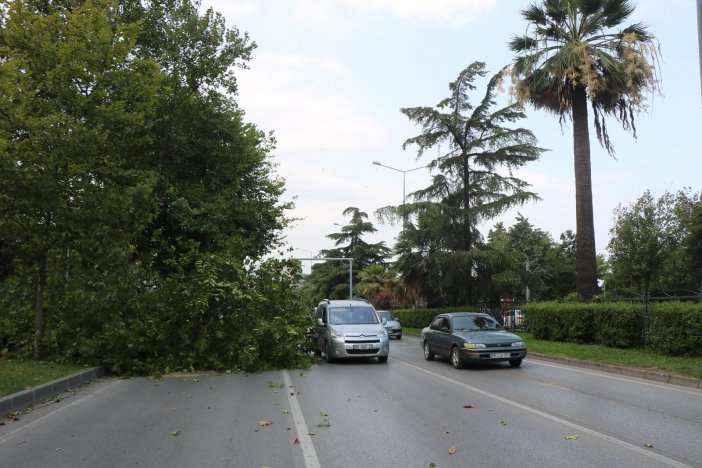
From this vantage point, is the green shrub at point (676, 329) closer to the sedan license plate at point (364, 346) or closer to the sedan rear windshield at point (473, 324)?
the sedan rear windshield at point (473, 324)

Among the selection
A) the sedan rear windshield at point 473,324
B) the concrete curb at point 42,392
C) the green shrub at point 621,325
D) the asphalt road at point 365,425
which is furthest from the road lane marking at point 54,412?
the green shrub at point 621,325

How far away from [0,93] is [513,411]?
10051 millimetres

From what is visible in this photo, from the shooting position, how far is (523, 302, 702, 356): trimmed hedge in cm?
1427

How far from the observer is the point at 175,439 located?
6.63 meters

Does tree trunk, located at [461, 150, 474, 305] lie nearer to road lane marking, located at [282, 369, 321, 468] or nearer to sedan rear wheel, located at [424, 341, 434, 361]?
sedan rear wheel, located at [424, 341, 434, 361]

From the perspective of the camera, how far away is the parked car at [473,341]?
14.1 m

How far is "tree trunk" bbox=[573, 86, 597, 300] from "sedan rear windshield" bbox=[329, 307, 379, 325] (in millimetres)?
9528

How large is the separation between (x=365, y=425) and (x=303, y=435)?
954 millimetres

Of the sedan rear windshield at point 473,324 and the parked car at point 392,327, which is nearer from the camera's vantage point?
the sedan rear windshield at point 473,324

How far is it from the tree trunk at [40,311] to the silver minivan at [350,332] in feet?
24.4

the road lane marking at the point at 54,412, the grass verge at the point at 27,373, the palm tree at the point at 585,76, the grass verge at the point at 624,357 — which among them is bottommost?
the road lane marking at the point at 54,412

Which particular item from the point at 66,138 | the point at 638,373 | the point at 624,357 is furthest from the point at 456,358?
the point at 66,138

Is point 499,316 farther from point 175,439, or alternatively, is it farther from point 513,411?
point 175,439

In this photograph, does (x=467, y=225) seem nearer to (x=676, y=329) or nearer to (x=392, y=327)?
(x=392, y=327)
